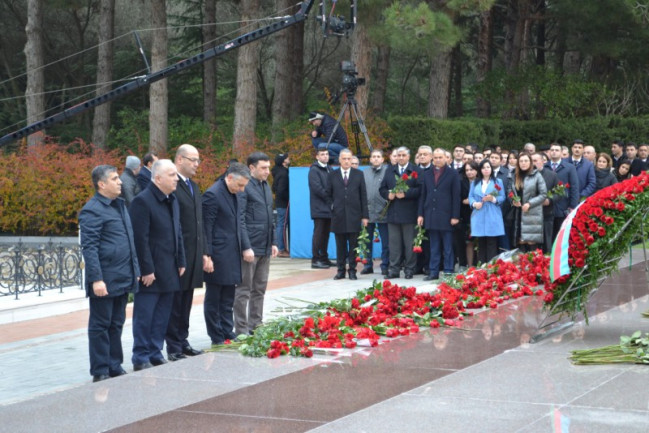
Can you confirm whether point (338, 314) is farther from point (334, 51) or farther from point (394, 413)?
point (334, 51)

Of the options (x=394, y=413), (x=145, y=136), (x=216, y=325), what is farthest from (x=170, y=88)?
(x=394, y=413)

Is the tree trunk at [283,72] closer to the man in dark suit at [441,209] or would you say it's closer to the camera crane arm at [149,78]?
the camera crane arm at [149,78]

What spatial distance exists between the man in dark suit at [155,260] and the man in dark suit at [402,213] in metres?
6.57

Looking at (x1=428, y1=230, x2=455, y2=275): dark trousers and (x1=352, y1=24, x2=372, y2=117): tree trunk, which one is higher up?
(x1=352, y1=24, x2=372, y2=117): tree trunk

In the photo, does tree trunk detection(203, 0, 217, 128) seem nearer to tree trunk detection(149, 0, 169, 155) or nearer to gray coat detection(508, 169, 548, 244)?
tree trunk detection(149, 0, 169, 155)

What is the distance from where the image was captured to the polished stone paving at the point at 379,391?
624cm

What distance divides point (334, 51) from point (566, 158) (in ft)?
77.8

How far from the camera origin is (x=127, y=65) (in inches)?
1519

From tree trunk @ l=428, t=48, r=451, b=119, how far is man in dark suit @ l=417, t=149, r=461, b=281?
12.2 meters

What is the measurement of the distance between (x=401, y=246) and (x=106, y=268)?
7671mm

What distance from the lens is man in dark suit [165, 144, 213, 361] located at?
9.29 m

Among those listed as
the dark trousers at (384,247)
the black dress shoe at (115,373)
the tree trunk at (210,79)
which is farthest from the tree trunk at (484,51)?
the black dress shoe at (115,373)

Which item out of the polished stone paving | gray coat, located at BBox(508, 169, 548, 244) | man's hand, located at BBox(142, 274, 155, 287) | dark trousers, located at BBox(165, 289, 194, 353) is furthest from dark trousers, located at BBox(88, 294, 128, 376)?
gray coat, located at BBox(508, 169, 548, 244)

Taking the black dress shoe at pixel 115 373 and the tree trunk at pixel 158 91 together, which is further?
the tree trunk at pixel 158 91
